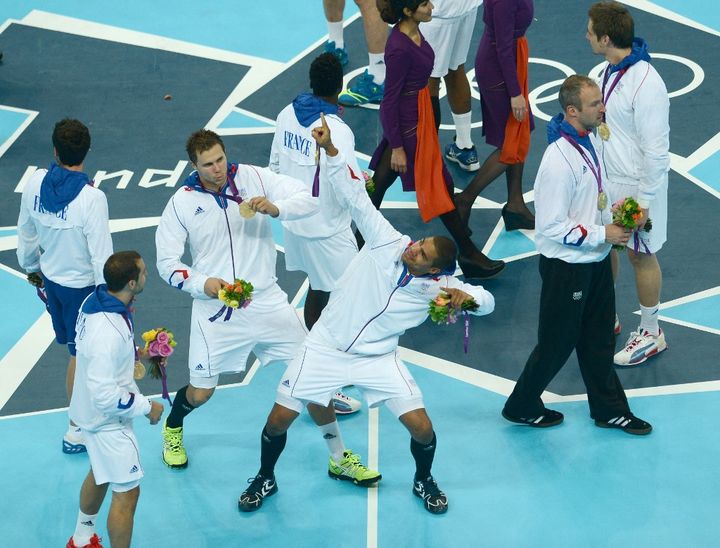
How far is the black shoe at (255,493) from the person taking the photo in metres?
7.47

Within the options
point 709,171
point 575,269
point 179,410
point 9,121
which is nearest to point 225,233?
point 179,410

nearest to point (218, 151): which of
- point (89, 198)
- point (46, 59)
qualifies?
point (89, 198)

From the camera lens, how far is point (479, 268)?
964 cm

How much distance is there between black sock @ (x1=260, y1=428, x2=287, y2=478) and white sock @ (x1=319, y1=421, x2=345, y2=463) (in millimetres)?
320

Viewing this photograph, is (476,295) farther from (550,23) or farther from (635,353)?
(550,23)

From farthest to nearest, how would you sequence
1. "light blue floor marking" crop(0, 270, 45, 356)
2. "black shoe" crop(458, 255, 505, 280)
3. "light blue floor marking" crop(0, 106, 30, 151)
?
"light blue floor marking" crop(0, 106, 30, 151) → "black shoe" crop(458, 255, 505, 280) → "light blue floor marking" crop(0, 270, 45, 356)

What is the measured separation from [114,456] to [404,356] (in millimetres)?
2860

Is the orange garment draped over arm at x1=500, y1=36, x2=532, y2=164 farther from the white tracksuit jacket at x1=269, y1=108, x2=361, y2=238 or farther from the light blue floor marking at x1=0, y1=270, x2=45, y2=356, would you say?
the light blue floor marking at x1=0, y1=270, x2=45, y2=356

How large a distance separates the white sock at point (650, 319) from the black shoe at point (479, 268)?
1.36 metres

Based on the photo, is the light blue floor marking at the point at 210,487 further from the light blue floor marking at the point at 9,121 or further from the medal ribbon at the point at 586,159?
the light blue floor marking at the point at 9,121

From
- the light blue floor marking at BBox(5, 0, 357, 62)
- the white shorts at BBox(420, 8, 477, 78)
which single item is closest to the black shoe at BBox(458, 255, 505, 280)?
the white shorts at BBox(420, 8, 477, 78)

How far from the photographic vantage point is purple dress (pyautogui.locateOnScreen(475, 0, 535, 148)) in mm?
9508

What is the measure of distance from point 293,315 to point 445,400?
147cm

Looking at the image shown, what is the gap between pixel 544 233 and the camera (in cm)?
743
